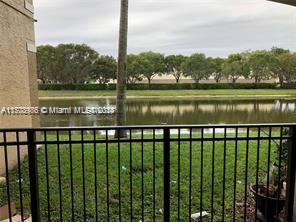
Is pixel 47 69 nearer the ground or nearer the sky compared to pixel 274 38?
nearer the ground

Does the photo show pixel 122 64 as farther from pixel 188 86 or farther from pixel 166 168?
pixel 188 86

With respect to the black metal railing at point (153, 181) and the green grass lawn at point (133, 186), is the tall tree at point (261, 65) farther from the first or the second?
the green grass lawn at point (133, 186)

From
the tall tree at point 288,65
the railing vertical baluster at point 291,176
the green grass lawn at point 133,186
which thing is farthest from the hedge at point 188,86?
the railing vertical baluster at point 291,176

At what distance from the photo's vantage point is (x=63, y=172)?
5137mm

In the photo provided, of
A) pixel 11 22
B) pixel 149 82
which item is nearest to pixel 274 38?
pixel 149 82

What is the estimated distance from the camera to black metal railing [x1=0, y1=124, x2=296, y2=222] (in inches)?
90.2

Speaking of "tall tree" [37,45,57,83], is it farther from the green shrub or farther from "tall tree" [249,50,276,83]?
the green shrub

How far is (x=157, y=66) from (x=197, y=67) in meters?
4.05

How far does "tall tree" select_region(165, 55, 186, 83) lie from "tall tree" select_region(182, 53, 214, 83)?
599 mm

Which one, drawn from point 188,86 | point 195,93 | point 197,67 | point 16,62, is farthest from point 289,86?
point 16,62

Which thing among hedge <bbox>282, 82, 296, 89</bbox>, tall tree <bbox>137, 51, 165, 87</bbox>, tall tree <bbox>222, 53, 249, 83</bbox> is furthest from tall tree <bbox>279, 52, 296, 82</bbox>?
tall tree <bbox>137, 51, 165, 87</bbox>

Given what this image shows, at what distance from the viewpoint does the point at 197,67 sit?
29.2 m

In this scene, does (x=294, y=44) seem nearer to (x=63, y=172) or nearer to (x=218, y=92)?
(x=63, y=172)

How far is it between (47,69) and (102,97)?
479 centimetres
